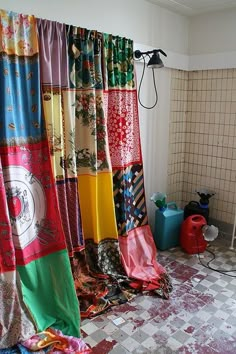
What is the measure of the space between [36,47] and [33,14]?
0.96 ft

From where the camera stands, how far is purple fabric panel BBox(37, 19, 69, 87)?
175cm

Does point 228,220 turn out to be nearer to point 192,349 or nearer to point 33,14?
point 192,349

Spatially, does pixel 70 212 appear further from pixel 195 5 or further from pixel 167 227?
pixel 195 5

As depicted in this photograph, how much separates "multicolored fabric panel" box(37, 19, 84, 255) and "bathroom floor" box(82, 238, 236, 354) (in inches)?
21.3

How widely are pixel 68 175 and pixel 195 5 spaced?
1.91 meters

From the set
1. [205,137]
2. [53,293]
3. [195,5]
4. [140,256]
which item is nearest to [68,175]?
[53,293]

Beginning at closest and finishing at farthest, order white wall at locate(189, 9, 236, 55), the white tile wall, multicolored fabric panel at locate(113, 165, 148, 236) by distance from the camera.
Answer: multicolored fabric panel at locate(113, 165, 148, 236)
white wall at locate(189, 9, 236, 55)
the white tile wall

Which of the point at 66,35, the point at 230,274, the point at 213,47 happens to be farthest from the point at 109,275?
the point at 213,47

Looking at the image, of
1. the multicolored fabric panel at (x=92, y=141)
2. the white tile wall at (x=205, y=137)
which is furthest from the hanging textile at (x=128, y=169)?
the white tile wall at (x=205, y=137)

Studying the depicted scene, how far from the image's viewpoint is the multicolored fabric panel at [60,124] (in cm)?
177

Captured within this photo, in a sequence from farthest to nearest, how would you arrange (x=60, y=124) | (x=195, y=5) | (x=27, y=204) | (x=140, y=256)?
1. (x=195, y=5)
2. (x=140, y=256)
3. (x=60, y=124)
4. (x=27, y=204)

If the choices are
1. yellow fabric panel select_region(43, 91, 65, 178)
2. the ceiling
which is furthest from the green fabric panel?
the ceiling

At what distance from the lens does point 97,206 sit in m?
2.19

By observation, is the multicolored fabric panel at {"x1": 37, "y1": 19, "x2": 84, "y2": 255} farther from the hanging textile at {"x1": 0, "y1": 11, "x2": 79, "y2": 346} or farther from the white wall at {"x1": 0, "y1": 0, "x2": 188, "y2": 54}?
the white wall at {"x1": 0, "y1": 0, "x2": 188, "y2": 54}
